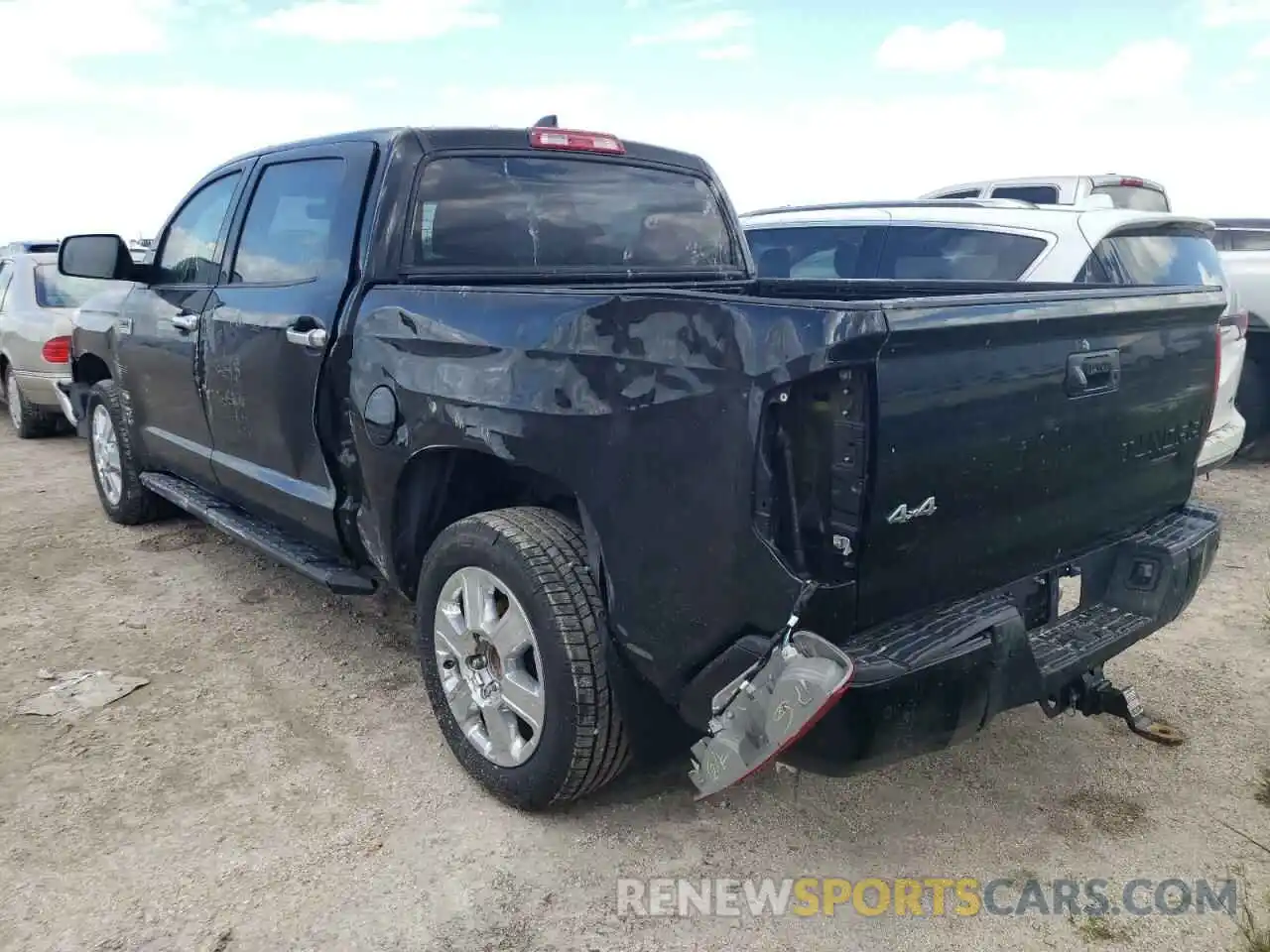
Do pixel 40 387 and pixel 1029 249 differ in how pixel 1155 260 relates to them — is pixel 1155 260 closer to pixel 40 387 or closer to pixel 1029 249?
pixel 1029 249

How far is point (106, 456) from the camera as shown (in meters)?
5.76

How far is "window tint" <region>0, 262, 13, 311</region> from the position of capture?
8.76 metres

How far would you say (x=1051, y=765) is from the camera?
10.3 feet

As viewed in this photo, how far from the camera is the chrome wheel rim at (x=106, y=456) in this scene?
5.62 m

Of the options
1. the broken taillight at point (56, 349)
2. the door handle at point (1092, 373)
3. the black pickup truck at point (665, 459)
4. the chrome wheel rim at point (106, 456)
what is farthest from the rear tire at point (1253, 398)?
the broken taillight at point (56, 349)

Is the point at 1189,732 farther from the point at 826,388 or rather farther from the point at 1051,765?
the point at 826,388

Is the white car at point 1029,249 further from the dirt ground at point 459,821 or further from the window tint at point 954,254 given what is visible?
the dirt ground at point 459,821

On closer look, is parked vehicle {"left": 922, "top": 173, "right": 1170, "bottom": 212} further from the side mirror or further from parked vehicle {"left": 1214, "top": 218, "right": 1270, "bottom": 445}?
the side mirror

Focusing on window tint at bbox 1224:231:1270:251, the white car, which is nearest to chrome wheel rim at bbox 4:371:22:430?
the white car

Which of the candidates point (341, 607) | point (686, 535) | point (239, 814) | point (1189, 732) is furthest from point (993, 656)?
point (341, 607)

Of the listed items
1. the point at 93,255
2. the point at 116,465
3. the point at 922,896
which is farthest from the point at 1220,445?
the point at 116,465

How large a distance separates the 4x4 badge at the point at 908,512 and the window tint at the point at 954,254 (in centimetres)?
282

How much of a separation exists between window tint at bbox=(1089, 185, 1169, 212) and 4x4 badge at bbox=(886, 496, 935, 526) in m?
8.98

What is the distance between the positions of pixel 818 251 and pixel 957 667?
4347 millimetres
